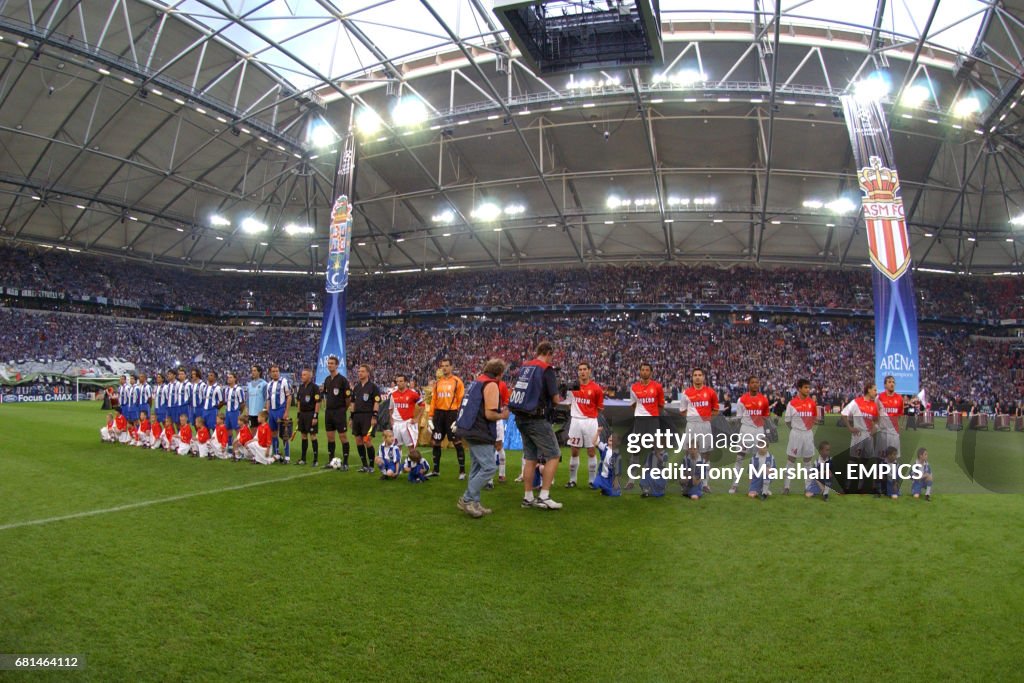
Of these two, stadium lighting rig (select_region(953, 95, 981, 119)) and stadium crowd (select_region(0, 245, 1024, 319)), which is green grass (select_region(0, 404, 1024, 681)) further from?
stadium crowd (select_region(0, 245, 1024, 319))

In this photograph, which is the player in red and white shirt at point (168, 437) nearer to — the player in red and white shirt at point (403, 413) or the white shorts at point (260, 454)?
the white shorts at point (260, 454)

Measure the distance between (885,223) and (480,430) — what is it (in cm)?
1497

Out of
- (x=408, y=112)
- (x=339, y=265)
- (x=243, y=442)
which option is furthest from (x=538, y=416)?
(x=408, y=112)

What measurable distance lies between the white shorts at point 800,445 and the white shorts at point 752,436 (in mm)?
505

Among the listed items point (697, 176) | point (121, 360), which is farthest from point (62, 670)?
point (121, 360)

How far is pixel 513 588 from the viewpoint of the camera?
4090mm

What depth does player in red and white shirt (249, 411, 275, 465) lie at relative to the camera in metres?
10.6

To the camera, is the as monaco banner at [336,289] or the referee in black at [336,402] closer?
the referee in black at [336,402]

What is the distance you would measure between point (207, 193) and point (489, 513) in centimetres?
3582

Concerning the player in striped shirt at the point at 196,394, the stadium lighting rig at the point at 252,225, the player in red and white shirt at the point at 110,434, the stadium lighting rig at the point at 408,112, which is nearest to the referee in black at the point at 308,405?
the player in striped shirt at the point at 196,394

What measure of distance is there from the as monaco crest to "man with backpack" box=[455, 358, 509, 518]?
532 inches

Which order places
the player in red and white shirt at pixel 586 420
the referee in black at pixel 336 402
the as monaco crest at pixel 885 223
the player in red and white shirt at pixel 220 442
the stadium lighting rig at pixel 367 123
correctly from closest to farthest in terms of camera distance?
the player in red and white shirt at pixel 586 420, the referee in black at pixel 336 402, the player in red and white shirt at pixel 220 442, the as monaco crest at pixel 885 223, the stadium lighting rig at pixel 367 123

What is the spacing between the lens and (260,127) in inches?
1065

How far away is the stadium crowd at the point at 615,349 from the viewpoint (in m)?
34.1
